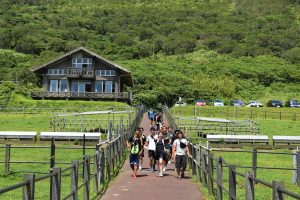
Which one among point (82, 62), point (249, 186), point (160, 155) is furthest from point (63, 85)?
point (249, 186)

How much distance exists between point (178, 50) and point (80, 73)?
92.9 metres

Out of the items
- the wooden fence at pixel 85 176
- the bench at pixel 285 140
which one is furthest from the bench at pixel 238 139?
the wooden fence at pixel 85 176

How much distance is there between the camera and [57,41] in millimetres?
146000

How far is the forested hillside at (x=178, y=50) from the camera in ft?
304

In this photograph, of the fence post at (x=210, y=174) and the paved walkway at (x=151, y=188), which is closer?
the paved walkway at (x=151, y=188)

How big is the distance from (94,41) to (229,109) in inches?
4473

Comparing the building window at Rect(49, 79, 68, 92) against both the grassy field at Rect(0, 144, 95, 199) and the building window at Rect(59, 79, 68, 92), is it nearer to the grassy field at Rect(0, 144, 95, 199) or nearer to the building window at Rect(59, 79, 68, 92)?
the building window at Rect(59, 79, 68, 92)

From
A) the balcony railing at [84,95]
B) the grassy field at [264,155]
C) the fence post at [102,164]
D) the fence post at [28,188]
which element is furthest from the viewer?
the balcony railing at [84,95]

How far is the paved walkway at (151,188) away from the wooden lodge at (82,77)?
4453 cm

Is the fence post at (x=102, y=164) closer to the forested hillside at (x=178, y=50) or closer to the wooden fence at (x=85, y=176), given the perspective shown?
the wooden fence at (x=85, y=176)

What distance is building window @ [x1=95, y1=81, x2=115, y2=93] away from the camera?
216 feet

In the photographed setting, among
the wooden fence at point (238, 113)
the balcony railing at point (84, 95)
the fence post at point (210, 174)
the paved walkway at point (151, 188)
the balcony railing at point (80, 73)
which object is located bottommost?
the paved walkway at point (151, 188)

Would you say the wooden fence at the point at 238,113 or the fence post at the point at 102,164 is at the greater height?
the wooden fence at the point at 238,113

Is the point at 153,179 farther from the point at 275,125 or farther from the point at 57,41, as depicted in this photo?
the point at 57,41
